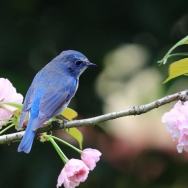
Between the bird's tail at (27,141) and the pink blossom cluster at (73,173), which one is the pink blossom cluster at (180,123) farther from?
the bird's tail at (27,141)

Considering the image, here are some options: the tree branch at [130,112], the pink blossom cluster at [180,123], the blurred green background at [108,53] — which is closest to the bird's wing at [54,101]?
the tree branch at [130,112]

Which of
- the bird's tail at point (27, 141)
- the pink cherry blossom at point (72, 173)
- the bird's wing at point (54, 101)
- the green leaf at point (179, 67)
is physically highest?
the bird's wing at point (54, 101)

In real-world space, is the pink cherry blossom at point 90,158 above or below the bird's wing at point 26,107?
below

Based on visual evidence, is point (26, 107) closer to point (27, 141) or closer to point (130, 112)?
point (27, 141)

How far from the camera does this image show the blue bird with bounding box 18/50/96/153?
7.54 ft

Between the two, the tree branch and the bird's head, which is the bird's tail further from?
the bird's head

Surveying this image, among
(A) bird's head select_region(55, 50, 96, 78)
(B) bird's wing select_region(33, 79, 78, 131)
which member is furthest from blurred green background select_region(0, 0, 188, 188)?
(B) bird's wing select_region(33, 79, 78, 131)

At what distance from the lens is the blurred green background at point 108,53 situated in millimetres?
4512

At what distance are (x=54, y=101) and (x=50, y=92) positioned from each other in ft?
0.35

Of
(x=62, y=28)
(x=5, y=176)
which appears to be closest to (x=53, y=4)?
(x=62, y=28)

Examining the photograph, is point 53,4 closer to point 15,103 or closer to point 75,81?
point 75,81

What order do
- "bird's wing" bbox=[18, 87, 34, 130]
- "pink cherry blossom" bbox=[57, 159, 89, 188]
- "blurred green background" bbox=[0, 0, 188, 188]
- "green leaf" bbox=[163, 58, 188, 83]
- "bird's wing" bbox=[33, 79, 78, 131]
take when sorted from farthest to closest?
"blurred green background" bbox=[0, 0, 188, 188]
"bird's wing" bbox=[33, 79, 78, 131]
"bird's wing" bbox=[18, 87, 34, 130]
"pink cherry blossom" bbox=[57, 159, 89, 188]
"green leaf" bbox=[163, 58, 188, 83]

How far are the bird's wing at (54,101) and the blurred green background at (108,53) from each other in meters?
1.46

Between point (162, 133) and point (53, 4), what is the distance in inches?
62.0
